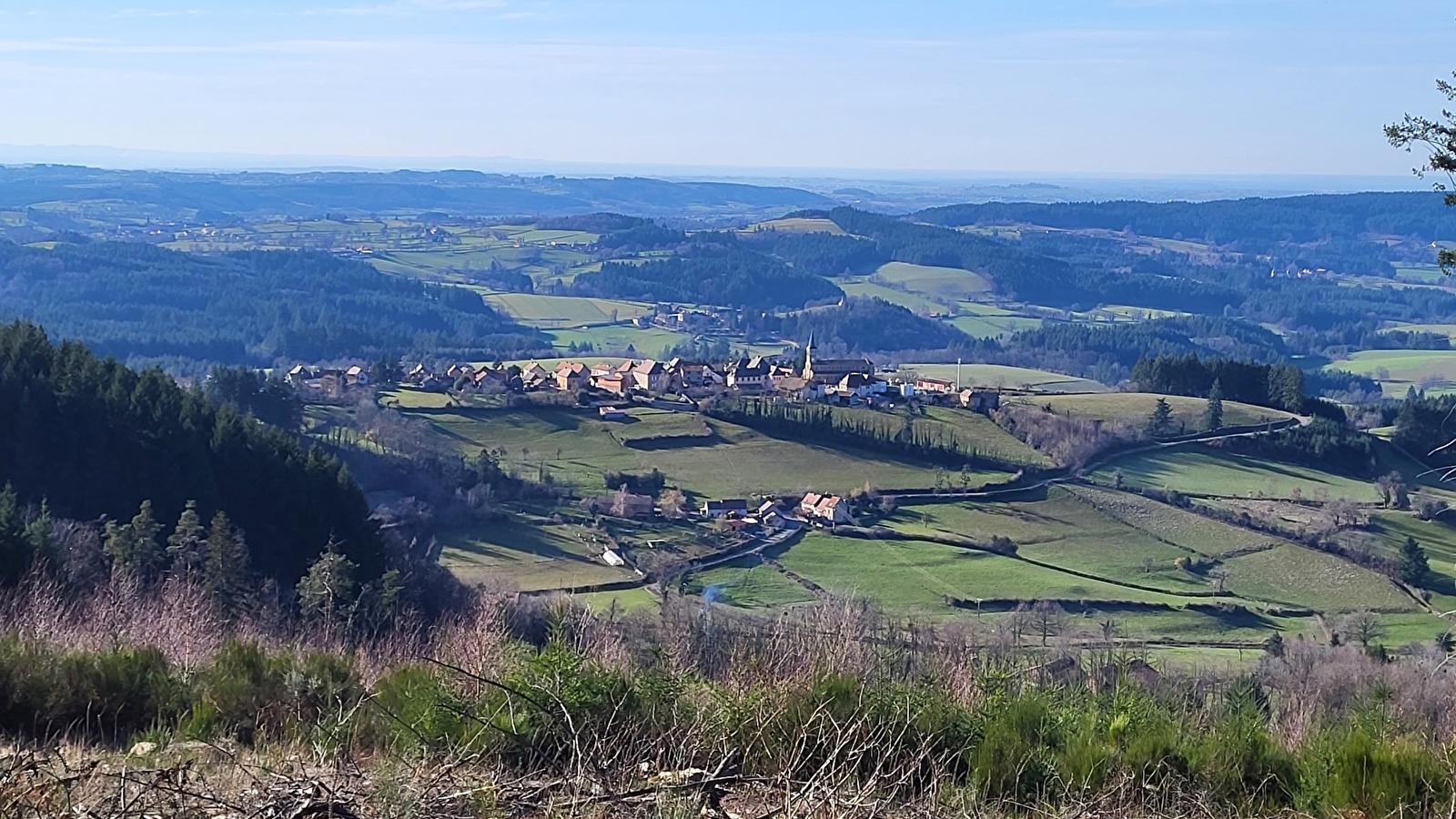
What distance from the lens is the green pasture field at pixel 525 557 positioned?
1159 inches

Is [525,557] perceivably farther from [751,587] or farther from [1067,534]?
[1067,534]

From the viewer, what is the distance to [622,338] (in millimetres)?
93250

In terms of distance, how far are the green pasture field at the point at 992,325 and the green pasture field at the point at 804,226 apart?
42.6 metres

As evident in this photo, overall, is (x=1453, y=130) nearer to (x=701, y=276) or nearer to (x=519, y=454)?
(x=519, y=454)

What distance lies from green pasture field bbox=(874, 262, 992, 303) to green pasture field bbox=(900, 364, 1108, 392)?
42.1 metres

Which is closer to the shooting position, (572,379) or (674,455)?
(674,455)

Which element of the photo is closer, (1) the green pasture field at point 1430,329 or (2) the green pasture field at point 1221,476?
(2) the green pasture field at point 1221,476

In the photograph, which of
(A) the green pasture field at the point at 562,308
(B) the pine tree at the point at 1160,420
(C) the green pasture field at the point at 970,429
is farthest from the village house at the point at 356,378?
(A) the green pasture field at the point at 562,308

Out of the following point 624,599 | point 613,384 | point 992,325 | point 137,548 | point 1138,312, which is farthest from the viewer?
point 1138,312

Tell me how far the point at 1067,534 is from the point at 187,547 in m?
25.8

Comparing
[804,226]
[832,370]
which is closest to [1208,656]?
[832,370]

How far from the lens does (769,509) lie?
38344mm

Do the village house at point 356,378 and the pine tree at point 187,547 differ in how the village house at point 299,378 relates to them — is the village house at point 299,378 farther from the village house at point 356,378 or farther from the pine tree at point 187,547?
the pine tree at point 187,547

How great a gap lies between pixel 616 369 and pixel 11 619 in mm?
53531
